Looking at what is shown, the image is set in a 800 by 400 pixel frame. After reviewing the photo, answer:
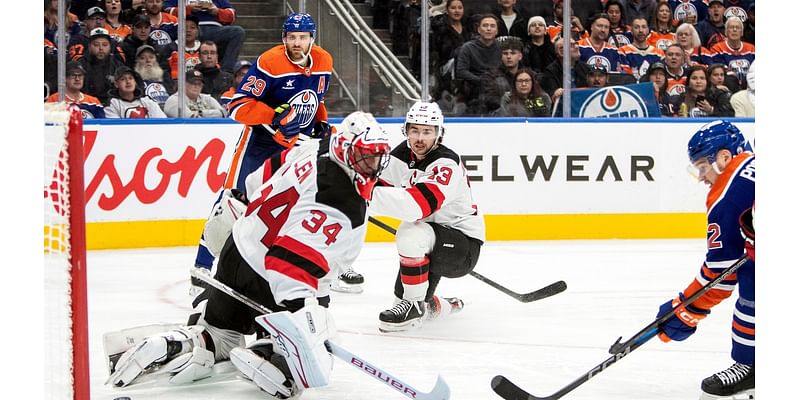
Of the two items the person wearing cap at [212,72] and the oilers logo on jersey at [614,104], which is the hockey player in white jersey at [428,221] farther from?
the oilers logo on jersey at [614,104]

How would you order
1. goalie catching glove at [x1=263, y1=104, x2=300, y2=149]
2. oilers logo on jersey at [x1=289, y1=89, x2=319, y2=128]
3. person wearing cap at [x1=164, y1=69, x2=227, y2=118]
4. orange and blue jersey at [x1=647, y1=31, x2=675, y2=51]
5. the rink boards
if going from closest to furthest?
goalie catching glove at [x1=263, y1=104, x2=300, y2=149], oilers logo on jersey at [x1=289, y1=89, x2=319, y2=128], person wearing cap at [x1=164, y1=69, x2=227, y2=118], the rink boards, orange and blue jersey at [x1=647, y1=31, x2=675, y2=51]

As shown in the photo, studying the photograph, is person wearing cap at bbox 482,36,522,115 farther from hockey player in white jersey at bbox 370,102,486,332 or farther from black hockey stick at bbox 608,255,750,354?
black hockey stick at bbox 608,255,750,354

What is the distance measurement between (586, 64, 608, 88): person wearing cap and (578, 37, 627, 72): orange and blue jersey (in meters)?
0.02

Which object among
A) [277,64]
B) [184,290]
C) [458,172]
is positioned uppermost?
[277,64]

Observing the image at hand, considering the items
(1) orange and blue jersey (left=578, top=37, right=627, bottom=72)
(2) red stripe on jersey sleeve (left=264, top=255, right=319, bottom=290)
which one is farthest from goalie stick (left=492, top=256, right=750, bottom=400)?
(1) orange and blue jersey (left=578, top=37, right=627, bottom=72)

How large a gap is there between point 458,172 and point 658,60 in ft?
10.3

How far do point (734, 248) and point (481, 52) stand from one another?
3.74 meters

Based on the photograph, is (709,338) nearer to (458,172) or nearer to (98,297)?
(458,172)

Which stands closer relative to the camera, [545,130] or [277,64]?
[277,64]

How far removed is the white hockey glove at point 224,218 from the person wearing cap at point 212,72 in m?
2.62

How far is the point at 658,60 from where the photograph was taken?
22.3ft

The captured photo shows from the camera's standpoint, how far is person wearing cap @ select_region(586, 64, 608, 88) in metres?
6.66
